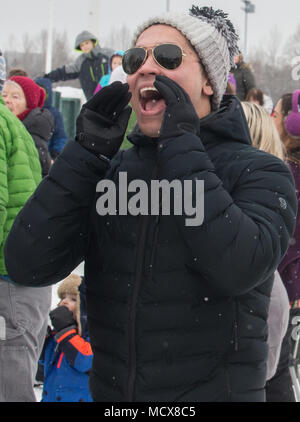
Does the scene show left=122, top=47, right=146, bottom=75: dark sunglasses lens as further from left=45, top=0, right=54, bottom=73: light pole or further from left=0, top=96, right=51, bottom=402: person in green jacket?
left=45, top=0, right=54, bottom=73: light pole

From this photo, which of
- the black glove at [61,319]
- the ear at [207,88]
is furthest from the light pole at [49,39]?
the ear at [207,88]

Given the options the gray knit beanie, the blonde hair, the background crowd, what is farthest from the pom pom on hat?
the gray knit beanie

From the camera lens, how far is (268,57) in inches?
723

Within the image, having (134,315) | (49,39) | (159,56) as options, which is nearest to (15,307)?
A: (134,315)

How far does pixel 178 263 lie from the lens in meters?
1.76

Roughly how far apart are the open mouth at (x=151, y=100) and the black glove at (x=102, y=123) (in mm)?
55

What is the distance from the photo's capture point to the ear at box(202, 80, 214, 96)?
77.2 inches

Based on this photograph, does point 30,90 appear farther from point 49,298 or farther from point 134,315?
point 134,315

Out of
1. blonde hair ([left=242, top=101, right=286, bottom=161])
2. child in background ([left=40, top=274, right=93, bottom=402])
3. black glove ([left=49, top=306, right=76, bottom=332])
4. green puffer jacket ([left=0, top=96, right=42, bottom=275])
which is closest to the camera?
green puffer jacket ([left=0, top=96, right=42, bottom=275])

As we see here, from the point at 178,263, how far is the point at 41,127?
4112mm

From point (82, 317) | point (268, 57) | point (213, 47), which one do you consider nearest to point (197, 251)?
point (213, 47)

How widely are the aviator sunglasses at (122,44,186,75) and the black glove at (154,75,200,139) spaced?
0.32 ft

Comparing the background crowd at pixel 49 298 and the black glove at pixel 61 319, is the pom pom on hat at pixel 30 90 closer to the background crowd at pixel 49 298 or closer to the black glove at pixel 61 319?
the background crowd at pixel 49 298

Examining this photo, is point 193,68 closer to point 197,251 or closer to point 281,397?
point 197,251
